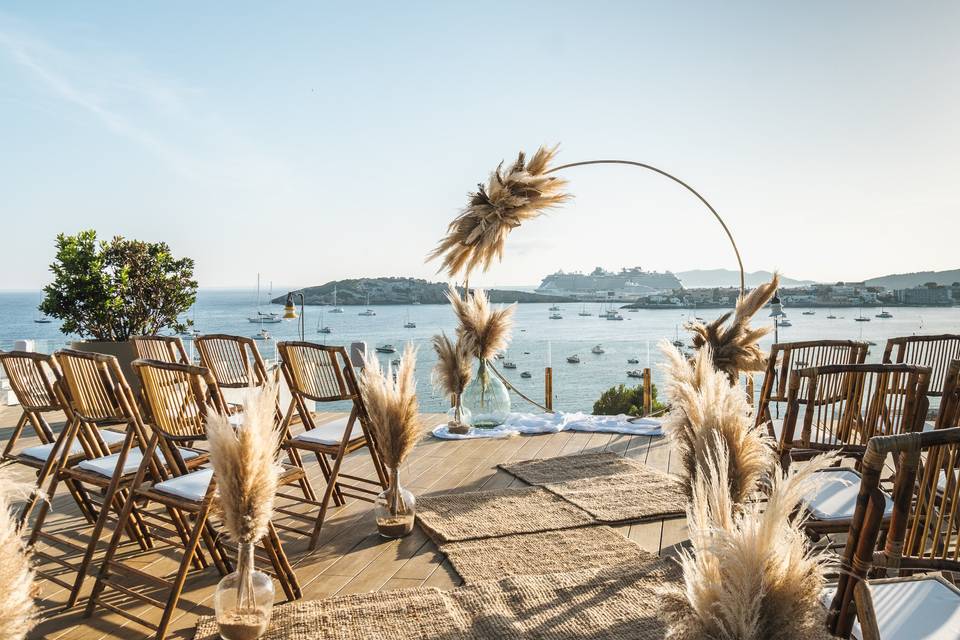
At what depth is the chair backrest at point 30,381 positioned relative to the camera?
3170 mm

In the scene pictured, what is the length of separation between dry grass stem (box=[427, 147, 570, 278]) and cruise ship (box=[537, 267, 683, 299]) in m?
15.4

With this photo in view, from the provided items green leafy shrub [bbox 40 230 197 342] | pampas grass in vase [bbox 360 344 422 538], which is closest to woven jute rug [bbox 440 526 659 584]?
pampas grass in vase [bbox 360 344 422 538]

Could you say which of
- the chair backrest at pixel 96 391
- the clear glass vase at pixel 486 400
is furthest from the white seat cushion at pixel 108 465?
the clear glass vase at pixel 486 400

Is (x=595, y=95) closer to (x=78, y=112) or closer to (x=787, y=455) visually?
(x=787, y=455)

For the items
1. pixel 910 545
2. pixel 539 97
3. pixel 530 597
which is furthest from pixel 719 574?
pixel 539 97

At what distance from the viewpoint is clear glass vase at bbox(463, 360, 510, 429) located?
622 cm

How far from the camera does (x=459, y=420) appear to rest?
20.1 ft

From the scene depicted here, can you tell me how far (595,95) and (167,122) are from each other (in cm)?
2366

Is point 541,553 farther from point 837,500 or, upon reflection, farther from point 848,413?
point 848,413

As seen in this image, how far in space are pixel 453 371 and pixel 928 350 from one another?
3.61 metres

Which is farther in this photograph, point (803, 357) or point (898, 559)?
point (803, 357)

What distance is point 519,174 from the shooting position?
5.62 meters

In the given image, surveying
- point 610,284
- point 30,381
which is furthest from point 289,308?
point 610,284

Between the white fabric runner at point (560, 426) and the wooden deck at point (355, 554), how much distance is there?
0.57 metres
